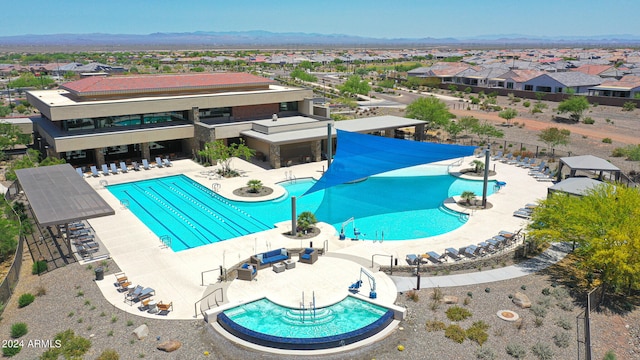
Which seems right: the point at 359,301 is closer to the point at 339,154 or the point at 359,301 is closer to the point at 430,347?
the point at 430,347

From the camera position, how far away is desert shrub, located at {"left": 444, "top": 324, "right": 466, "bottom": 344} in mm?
15602

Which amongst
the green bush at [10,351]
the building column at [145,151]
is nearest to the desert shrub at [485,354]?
the green bush at [10,351]

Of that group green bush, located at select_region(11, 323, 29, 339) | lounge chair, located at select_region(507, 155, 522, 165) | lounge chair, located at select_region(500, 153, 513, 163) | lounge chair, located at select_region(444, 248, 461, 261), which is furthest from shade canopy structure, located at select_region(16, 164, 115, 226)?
lounge chair, located at select_region(500, 153, 513, 163)

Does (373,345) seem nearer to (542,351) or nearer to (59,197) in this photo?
(542,351)

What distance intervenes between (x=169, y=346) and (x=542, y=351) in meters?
11.5

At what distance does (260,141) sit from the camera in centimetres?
4019

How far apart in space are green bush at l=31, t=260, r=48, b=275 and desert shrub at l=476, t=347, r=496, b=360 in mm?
17404

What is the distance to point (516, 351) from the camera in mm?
14883

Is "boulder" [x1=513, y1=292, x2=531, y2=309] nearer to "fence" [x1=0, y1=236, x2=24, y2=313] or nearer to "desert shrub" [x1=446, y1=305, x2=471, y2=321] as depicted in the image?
"desert shrub" [x1=446, y1=305, x2=471, y2=321]

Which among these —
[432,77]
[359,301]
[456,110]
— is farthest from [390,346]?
[432,77]

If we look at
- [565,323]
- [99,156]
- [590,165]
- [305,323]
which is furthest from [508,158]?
[99,156]

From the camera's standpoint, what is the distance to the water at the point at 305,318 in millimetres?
16047

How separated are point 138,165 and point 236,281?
72.6 feet

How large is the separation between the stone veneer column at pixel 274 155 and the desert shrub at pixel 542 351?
983 inches
